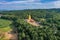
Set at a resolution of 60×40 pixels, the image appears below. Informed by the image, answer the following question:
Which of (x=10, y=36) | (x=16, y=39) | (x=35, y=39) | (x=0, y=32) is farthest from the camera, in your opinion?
(x=0, y=32)

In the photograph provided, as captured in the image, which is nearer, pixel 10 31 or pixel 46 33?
pixel 46 33

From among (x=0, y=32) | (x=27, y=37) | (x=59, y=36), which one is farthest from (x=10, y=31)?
(x=59, y=36)

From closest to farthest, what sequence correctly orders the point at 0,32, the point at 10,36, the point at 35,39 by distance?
the point at 35,39 → the point at 10,36 → the point at 0,32

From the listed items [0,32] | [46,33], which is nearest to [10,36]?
[0,32]

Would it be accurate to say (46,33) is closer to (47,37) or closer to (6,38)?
(47,37)

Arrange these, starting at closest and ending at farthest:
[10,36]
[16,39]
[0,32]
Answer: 1. [16,39]
2. [10,36]
3. [0,32]

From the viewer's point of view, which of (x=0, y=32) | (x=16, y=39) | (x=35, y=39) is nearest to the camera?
(x=35, y=39)

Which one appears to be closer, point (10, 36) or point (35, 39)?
point (35, 39)

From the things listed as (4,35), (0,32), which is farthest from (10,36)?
(0,32)

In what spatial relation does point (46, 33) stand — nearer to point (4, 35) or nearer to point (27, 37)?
point (27, 37)
